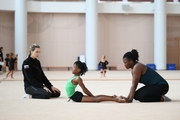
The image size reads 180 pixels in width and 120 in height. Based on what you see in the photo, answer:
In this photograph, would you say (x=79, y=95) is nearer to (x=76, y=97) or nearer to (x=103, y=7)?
(x=76, y=97)

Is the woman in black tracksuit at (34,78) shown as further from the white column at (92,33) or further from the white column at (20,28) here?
the white column at (92,33)

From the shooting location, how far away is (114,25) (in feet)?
92.7

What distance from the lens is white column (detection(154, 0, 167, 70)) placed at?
26703 millimetres

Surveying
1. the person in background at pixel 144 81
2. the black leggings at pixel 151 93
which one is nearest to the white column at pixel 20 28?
the person in background at pixel 144 81

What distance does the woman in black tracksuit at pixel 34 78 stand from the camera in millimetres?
7602

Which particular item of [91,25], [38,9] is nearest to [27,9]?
[38,9]

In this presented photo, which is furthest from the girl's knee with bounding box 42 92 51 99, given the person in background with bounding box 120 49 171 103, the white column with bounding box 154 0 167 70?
the white column with bounding box 154 0 167 70

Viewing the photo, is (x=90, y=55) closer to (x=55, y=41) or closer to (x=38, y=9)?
(x=55, y=41)

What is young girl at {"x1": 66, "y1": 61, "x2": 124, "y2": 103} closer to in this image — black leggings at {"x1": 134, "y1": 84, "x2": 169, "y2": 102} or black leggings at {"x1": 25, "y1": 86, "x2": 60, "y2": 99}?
black leggings at {"x1": 134, "y1": 84, "x2": 169, "y2": 102}

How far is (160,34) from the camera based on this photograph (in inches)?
1056

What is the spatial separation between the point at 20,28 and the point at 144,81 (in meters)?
20.3

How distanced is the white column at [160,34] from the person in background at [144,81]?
809 inches

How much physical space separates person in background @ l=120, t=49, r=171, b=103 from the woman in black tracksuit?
6.86 ft

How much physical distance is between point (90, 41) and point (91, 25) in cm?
139
